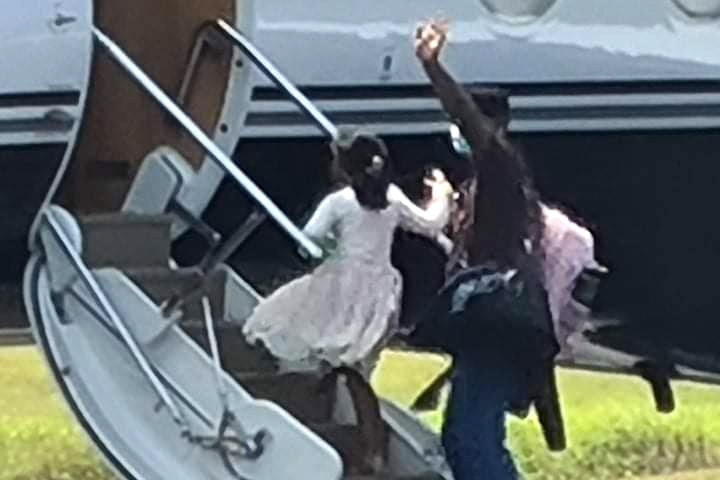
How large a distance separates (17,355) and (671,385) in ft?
10.2

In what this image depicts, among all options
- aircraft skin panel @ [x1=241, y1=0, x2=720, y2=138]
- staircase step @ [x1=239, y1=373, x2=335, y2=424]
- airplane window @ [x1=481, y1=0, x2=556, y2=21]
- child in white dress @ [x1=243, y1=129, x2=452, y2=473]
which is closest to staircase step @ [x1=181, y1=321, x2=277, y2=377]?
staircase step @ [x1=239, y1=373, x2=335, y2=424]

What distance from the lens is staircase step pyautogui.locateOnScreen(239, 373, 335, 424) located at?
8.85 metres

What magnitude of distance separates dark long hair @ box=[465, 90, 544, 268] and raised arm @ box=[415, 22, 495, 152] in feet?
0.13

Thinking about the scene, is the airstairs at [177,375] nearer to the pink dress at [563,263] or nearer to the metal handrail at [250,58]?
the metal handrail at [250,58]

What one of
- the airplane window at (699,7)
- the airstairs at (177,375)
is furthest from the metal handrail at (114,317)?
the airplane window at (699,7)

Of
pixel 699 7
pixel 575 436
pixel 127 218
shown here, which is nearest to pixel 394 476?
pixel 127 218

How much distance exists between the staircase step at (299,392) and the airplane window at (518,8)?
366cm

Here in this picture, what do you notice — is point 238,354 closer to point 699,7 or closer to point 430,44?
point 430,44

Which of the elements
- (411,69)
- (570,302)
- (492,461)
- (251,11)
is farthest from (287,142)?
(492,461)

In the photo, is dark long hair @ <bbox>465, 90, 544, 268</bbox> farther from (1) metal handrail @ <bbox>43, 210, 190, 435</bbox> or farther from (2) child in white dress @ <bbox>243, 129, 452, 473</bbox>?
(1) metal handrail @ <bbox>43, 210, 190, 435</bbox>

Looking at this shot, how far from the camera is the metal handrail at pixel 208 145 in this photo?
8555mm

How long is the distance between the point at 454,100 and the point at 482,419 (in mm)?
956

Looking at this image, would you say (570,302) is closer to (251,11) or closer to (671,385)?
(251,11)

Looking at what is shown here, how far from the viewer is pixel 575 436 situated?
10984mm
